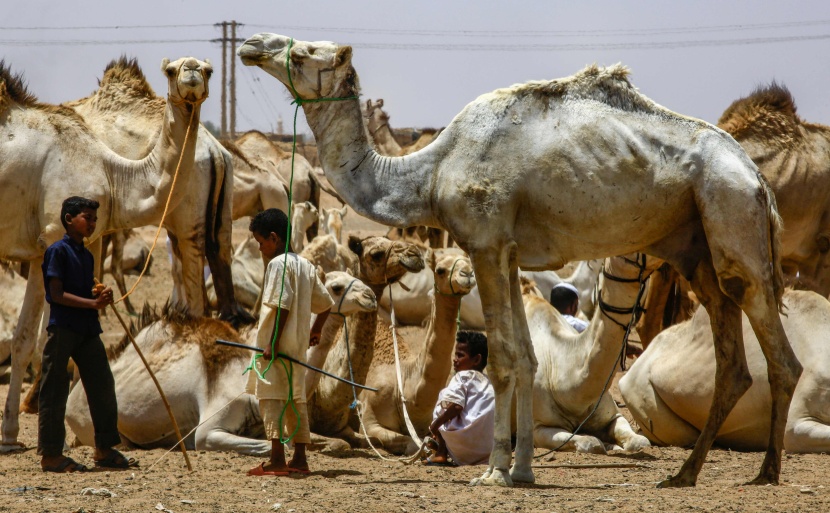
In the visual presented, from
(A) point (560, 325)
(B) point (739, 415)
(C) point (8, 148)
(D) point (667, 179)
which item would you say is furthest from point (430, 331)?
(C) point (8, 148)

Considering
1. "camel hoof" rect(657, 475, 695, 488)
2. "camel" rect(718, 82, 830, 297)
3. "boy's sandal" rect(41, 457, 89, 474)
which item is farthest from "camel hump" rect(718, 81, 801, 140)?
"boy's sandal" rect(41, 457, 89, 474)

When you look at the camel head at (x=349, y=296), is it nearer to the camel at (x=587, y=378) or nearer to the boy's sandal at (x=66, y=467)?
the camel at (x=587, y=378)

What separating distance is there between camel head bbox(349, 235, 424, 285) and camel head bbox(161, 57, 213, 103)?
1.70m

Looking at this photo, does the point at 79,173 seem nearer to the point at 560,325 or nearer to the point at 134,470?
the point at 134,470

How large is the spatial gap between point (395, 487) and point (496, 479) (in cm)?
58

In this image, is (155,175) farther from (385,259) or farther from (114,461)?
(114,461)

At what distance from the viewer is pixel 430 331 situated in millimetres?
9352

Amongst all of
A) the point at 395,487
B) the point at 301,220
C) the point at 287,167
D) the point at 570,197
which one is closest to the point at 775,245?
the point at 570,197

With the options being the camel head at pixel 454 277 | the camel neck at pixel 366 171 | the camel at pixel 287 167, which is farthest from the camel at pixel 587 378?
the camel at pixel 287 167

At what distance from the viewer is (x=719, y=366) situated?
23.0 ft

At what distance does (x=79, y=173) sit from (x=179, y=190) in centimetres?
82

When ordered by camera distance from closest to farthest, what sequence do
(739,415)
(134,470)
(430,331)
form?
(134,470) → (739,415) → (430,331)

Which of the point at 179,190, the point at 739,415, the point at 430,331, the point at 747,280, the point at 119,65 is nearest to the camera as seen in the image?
the point at 747,280

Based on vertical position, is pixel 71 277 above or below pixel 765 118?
below
